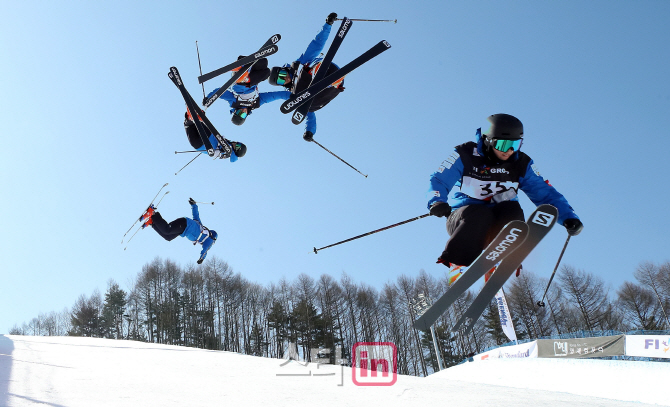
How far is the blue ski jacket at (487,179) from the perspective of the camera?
12.1 feet

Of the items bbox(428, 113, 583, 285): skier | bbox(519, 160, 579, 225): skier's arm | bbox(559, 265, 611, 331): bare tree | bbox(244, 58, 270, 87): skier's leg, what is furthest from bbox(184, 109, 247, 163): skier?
bbox(559, 265, 611, 331): bare tree

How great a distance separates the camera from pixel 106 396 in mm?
4578

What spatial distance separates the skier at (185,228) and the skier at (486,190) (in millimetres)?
6892

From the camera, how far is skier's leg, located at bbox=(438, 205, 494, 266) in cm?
353

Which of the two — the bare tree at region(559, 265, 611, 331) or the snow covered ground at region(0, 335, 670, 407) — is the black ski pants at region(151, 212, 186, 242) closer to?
the snow covered ground at region(0, 335, 670, 407)

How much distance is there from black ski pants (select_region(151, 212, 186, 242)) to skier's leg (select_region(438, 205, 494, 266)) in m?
7.00

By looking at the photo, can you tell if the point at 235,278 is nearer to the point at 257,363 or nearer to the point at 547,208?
the point at 257,363

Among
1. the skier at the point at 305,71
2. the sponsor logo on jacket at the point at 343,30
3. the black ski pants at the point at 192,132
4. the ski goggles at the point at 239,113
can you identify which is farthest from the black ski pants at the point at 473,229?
the black ski pants at the point at 192,132

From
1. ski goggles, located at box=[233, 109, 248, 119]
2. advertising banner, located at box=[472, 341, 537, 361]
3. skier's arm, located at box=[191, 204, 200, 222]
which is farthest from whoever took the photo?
advertising banner, located at box=[472, 341, 537, 361]

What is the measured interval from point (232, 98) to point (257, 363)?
5.11 m

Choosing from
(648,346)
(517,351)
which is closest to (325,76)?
(648,346)

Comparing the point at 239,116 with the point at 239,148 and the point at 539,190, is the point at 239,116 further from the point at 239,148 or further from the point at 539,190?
the point at 539,190

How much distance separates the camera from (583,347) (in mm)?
12859

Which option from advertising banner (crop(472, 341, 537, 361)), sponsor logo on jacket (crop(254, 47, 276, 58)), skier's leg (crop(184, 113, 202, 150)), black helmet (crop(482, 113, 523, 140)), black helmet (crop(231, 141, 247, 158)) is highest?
sponsor logo on jacket (crop(254, 47, 276, 58))
